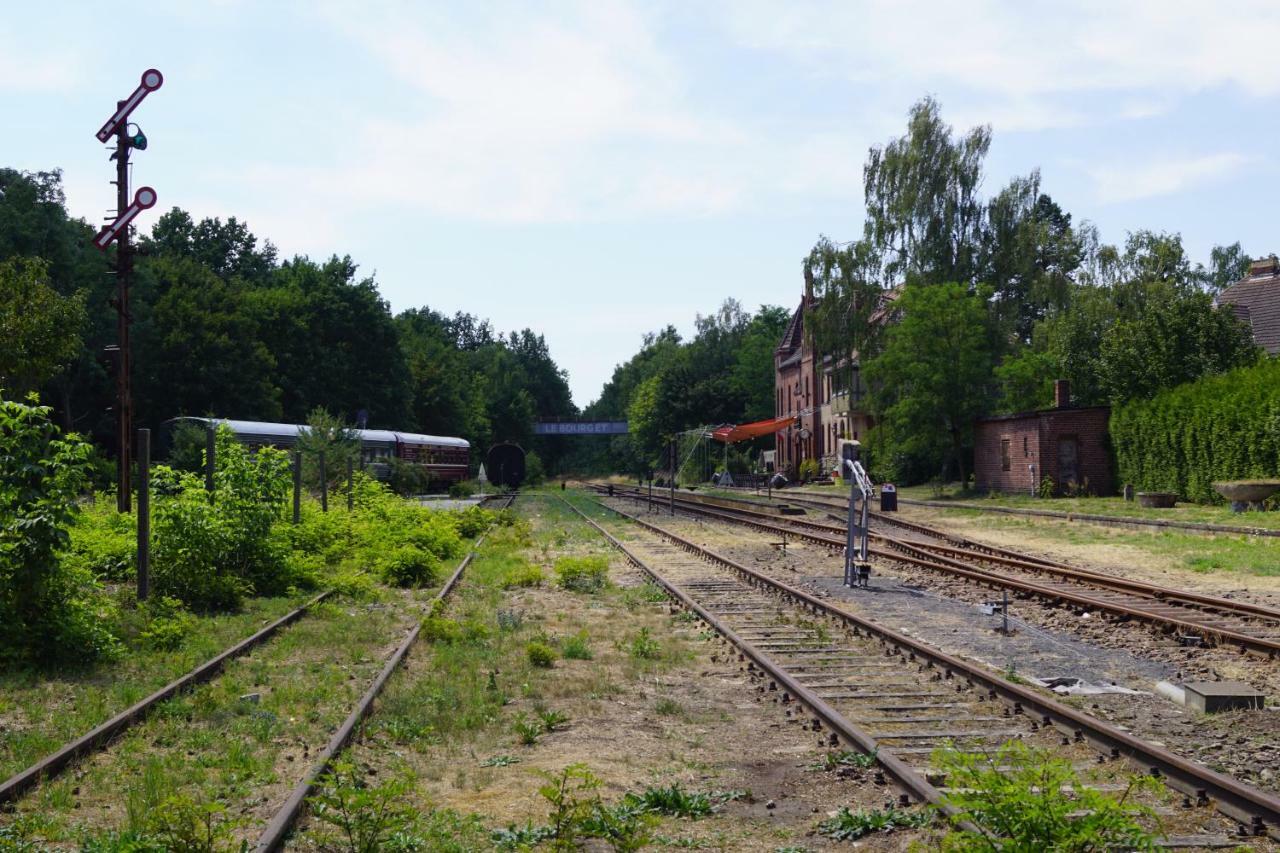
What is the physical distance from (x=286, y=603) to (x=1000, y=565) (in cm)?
1142

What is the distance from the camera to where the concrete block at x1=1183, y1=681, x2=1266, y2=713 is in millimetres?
8188

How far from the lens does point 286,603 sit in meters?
15.1

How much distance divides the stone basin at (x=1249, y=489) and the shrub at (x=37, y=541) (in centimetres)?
2683

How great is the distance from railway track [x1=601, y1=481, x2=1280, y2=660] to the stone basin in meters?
8.63

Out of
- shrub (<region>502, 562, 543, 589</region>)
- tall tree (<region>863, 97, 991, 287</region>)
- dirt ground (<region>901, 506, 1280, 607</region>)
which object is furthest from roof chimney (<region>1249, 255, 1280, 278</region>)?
shrub (<region>502, 562, 543, 589</region>)

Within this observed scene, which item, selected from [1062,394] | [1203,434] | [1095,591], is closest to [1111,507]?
[1203,434]

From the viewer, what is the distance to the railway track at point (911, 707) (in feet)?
19.8

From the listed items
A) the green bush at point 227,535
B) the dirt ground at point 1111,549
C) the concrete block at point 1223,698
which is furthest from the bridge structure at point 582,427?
the concrete block at point 1223,698

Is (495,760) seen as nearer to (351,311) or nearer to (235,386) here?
(235,386)

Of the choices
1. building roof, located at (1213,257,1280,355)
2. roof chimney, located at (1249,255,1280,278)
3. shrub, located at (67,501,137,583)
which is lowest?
shrub, located at (67,501,137,583)

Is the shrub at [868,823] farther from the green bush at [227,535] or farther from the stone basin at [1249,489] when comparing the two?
the stone basin at [1249,489]

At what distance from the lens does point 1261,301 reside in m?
47.7

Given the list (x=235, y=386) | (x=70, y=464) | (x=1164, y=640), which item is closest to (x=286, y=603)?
(x=70, y=464)

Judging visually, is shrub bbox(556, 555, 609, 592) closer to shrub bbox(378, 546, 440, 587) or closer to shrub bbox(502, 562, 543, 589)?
shrub bbox(502, 562, 543, 589)
